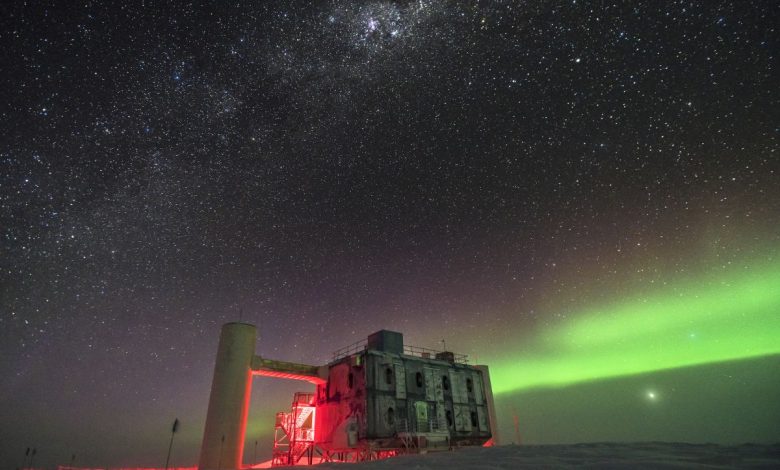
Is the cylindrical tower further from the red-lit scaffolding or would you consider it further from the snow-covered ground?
the snow-covered ground

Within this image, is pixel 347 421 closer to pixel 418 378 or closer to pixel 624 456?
pixel 418 378

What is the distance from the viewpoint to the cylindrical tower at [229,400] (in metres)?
26.6

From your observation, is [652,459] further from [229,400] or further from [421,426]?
[229,400]

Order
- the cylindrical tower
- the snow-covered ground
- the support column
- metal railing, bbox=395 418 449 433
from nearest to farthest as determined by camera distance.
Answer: the snow-covered ground → the cylindrical tower → metal railing, bbox=395 418 449 433 → the support column

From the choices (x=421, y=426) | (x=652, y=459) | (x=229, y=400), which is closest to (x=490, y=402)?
(x=421, y=426)

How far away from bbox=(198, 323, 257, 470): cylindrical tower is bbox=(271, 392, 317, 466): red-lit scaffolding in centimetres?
722

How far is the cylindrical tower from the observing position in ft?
87.4

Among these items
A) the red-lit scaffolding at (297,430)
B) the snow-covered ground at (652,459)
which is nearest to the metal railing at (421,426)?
the red-lit scaffolding at (297,430)

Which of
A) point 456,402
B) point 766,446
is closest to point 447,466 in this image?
point 766,446

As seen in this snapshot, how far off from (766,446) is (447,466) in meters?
6.54

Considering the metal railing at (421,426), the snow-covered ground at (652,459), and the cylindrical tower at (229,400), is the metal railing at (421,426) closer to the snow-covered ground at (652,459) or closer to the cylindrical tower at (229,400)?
the cylindrical tower at (229,400)

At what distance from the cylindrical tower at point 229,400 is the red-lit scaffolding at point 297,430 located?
7221 millimetres

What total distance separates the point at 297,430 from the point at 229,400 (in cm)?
940

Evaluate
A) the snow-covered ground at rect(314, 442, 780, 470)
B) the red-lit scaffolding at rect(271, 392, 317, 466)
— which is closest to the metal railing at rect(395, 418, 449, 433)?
the red-lit scaffolding at rect(271, 392, 317, 466)
